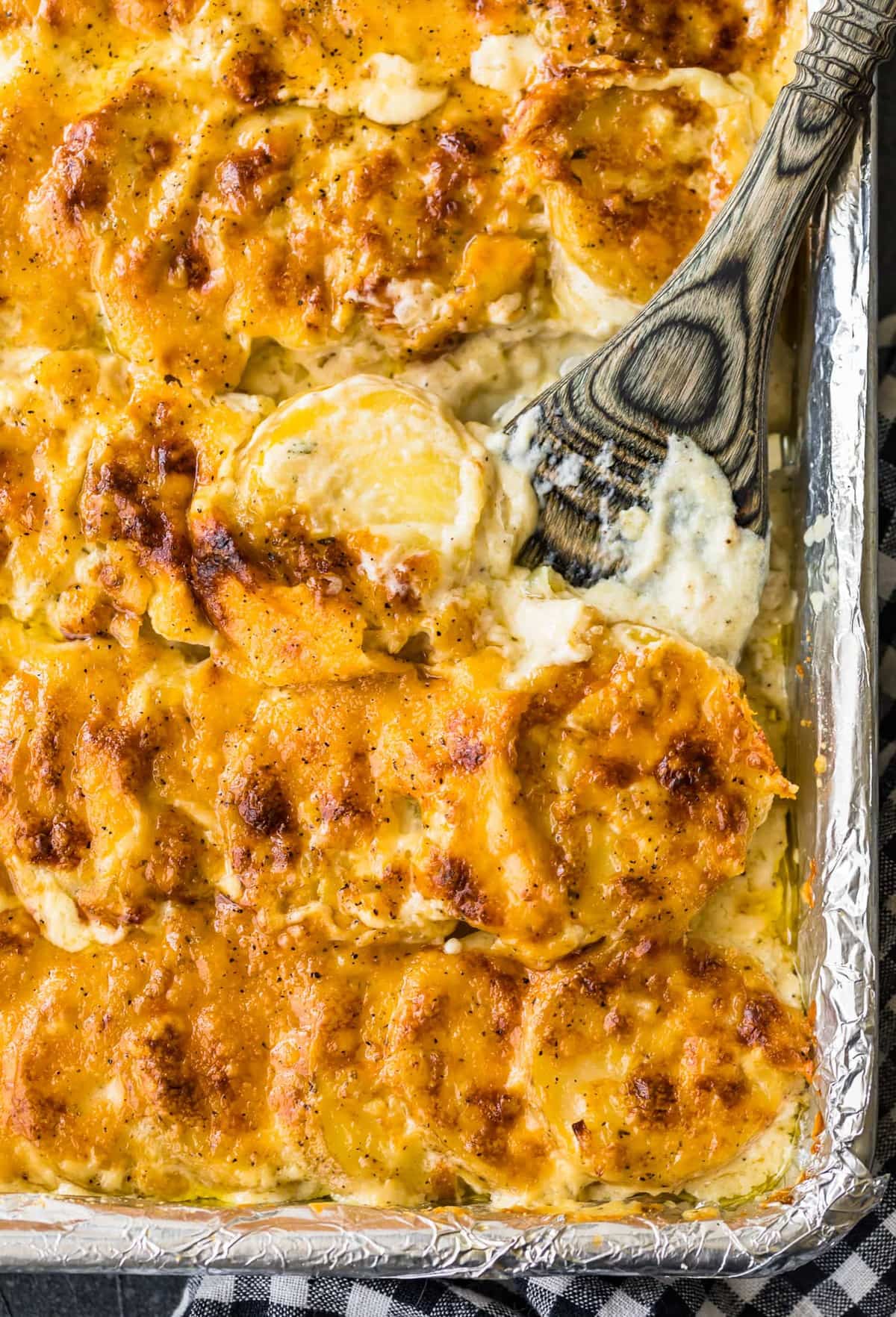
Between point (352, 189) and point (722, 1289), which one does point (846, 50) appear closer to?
point (352, 189)

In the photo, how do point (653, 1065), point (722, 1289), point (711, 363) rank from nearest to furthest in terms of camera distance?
point (653, 1065) → point (711, 363) → point (722, 1289)

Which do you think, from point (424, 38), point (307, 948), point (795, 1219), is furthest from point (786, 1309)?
point (424, 38)

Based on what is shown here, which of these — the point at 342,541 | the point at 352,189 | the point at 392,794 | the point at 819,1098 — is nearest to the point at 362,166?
the point at 352,189

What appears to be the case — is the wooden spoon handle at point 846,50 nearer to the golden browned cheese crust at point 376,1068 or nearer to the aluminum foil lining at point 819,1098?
the aluminum foil lining at point 819,1098

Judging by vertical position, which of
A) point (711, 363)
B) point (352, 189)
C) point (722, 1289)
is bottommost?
point (722, 1289)

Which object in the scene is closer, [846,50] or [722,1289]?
[846,50]

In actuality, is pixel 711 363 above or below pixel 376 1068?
above

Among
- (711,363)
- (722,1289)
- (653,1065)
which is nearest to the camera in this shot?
(653,1065)

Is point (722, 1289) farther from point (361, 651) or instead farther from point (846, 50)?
point (846, 50)
